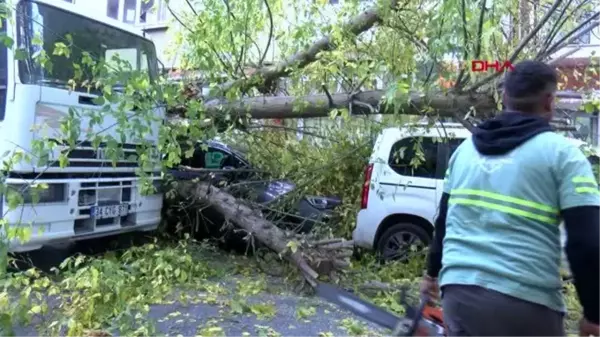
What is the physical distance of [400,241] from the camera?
796 cm

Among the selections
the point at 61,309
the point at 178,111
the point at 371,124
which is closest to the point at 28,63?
the point at 178,111

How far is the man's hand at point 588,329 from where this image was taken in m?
2.09

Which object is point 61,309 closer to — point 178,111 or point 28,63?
point 28,63

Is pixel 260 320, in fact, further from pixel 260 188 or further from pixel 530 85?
pixel 530 85

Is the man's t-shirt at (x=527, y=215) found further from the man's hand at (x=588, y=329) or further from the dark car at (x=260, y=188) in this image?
the dark car at (x=260, y=188)

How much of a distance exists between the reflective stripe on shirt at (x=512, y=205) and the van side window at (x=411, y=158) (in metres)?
5.46

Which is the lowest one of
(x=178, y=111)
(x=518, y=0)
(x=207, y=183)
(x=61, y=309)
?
(x=61, y=309)

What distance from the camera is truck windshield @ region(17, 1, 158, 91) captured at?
6027 mm

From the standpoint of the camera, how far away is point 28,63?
6.06 meters

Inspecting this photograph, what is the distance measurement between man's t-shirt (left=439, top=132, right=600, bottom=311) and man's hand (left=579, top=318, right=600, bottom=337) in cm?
10

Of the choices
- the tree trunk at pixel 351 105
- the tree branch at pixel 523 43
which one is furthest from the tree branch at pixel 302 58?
the tree branch at pixel 523 43

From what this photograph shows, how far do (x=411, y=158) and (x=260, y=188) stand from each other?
191cm

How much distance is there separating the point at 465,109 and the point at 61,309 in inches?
152

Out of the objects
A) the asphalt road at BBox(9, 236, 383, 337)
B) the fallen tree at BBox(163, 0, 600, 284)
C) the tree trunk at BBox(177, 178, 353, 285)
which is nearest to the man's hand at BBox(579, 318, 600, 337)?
the asphalt road at BBox(9, 236, 383, 337)
